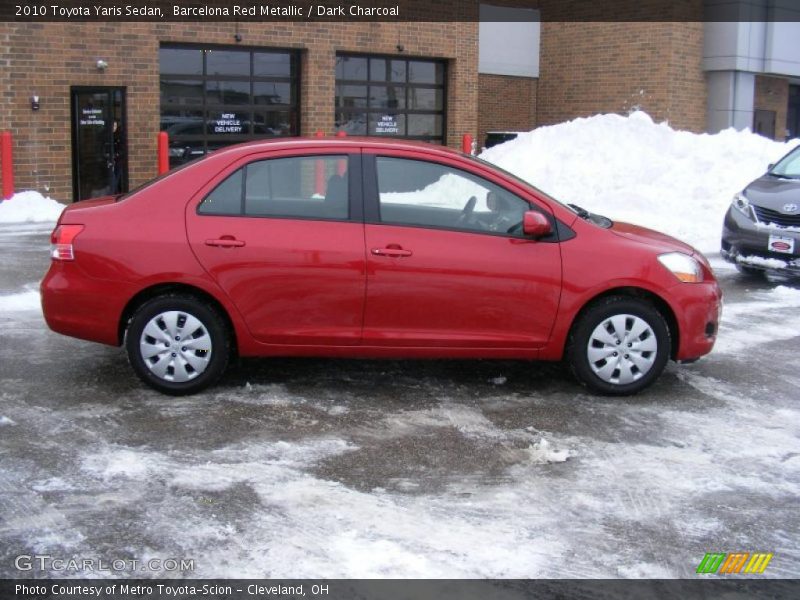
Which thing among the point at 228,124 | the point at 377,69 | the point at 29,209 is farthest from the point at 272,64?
the point at 29,209

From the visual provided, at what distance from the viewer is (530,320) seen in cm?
603

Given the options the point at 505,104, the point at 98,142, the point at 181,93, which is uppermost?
the point at 505,104

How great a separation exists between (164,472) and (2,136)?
1248 cm

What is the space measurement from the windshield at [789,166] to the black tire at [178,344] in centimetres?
802

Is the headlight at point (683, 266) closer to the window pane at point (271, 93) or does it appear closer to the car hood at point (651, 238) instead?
the car hood at point (651, 238)

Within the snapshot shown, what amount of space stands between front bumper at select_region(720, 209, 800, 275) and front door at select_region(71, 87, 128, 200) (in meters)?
10.8

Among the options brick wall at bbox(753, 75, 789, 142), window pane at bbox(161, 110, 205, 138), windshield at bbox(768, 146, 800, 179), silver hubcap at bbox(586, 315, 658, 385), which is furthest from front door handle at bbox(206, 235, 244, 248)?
brick wall at bbox(753, 75, 789, 142)

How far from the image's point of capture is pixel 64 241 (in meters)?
5.97

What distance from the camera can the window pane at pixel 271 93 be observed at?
18.1m

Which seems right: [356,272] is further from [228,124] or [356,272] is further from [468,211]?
[228,124]

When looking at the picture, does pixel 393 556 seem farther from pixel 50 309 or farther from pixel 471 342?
pixel 50 309

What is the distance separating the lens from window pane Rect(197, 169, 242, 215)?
599 cm

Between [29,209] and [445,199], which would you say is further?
[29,209]

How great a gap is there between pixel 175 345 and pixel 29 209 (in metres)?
10.7
